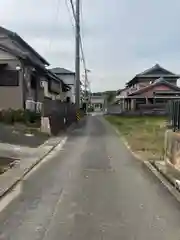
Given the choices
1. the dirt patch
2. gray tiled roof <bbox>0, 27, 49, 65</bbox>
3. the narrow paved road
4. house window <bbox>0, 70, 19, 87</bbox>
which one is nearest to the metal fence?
the narrow paved road

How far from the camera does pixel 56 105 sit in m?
31.9

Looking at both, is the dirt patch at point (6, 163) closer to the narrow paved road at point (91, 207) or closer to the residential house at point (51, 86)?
the narrow paved road at point (91, 207)

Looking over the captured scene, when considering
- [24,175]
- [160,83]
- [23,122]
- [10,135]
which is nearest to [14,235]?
[24,175]

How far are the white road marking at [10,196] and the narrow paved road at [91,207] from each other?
15 cm

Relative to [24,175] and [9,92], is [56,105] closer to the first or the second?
[9,92]

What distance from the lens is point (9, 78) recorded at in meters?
31.7

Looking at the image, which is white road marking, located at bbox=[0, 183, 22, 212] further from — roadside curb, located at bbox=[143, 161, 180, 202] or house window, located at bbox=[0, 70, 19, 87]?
house window, located at bbox=[0, 70, 19, 87]

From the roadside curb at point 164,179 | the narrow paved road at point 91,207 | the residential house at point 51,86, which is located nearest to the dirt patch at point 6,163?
the narrow paved road at point 91,207

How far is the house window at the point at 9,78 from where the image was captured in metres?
31.6

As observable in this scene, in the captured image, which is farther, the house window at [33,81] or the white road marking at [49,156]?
the house window at [33,81]

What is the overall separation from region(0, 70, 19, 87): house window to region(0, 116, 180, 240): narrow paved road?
18.7m

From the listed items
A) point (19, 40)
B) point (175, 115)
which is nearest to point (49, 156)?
point (175, 115)

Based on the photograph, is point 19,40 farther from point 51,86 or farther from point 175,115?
point 175,115

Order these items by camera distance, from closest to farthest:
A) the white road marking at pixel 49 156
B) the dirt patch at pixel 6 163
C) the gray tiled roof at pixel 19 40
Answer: the white road marking at pixel 49 156, the dirt patch at pixel 6 163, the gray tiled roof at pixel 19 40
